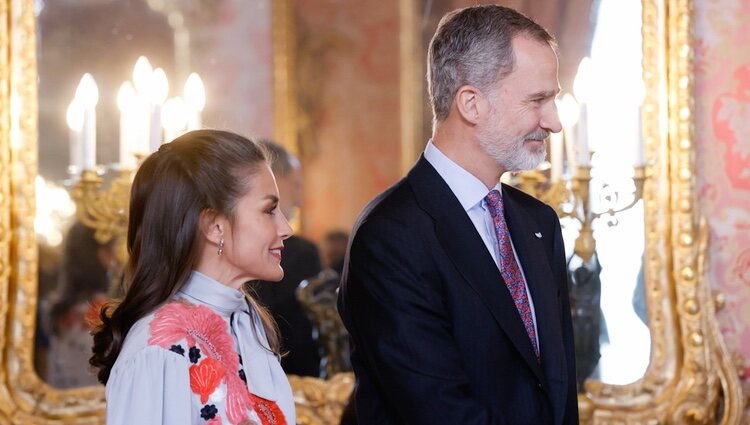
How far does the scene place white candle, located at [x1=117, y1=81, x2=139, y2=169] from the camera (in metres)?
2.84

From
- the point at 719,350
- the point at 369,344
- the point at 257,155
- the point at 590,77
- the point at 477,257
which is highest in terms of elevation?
the point at 590,77

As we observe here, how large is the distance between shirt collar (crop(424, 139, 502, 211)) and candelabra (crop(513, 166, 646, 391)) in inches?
36.8

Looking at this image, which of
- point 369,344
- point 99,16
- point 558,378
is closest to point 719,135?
point 558,378

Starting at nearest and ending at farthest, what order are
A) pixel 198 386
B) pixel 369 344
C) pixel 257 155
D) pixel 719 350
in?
pixel 198 386, pixel 369 344, pixel 257 155, pixel 719 350

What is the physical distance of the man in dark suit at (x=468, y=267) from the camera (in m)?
1.73

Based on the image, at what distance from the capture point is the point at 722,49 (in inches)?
111

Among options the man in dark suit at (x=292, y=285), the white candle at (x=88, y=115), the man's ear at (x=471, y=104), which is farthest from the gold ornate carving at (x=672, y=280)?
the white candle at (x=88, y=115)

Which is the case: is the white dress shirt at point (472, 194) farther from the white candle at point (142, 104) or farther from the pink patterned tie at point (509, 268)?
the white candle at point (142, 104)

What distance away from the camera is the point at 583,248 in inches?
111

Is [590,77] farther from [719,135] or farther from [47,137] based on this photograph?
[47,137]

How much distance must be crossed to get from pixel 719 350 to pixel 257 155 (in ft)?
4.82

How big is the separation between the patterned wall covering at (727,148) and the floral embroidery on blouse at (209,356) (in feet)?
4.96

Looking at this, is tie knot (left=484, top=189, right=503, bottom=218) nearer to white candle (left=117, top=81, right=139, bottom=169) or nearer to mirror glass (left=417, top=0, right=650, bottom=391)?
mirror glass (left=417, top=0, right=650, bottom=391)

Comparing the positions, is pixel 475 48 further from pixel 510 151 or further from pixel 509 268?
pixel 509 268
